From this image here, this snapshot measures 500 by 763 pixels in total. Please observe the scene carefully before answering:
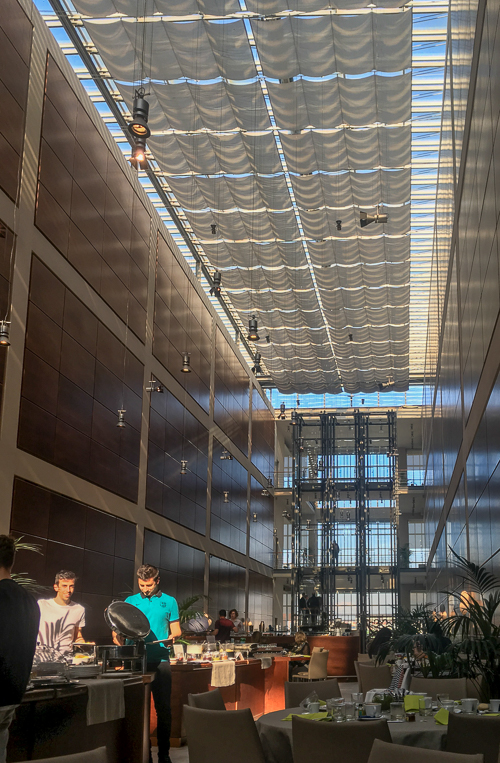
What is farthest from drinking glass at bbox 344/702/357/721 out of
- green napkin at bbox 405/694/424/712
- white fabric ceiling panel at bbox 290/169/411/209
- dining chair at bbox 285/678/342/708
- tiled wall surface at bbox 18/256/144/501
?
white fabric ceiling panel at bbox 290/169/411/209

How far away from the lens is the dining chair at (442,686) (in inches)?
253

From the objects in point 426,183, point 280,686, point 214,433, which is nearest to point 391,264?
point 426,183

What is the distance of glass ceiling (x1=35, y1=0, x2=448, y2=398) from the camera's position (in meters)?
13.5

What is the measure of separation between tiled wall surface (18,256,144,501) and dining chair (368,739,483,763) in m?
8.21

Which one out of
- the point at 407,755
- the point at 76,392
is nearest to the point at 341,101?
the point at 76,392

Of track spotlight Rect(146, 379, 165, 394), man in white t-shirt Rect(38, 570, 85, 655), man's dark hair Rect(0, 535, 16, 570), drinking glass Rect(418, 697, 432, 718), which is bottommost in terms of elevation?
drinking glass Rect(418, 697, 432, 718)

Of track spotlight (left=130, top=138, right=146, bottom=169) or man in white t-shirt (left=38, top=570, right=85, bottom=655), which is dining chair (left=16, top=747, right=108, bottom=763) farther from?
track spotlight (left=130, top=138, right=146, bottom=169)

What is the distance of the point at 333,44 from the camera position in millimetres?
12508

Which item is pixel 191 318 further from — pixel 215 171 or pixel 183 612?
pixel 183 612

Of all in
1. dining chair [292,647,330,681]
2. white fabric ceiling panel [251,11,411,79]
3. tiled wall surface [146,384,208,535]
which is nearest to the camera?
white fabric ceiling panel [251,11,411,79]

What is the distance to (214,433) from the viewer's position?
912 inches

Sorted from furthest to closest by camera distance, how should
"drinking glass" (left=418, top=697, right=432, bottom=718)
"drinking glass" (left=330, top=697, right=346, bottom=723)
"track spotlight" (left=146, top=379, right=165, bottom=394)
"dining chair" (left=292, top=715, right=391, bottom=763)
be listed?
"track spotlight" (left=146, top=379, right=165, bottom=394) → "drinking glass" (left=418, top=697, right=432, bottom=718) → "drinking glass" (left=330, top=697, right=346, bottom=723) → "dining chair" (left=292, top=715, right=391, bottom=763)

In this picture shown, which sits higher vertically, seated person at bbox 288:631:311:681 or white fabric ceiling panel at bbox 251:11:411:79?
white fabric ceiling panel at bbox 251:11:411:79

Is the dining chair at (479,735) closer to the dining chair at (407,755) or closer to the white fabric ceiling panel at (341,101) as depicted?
the dining chair at (407,755)
